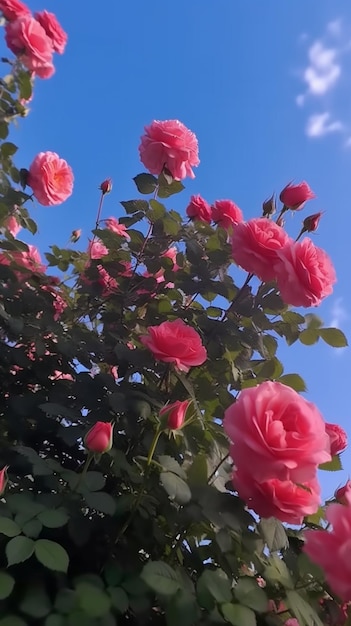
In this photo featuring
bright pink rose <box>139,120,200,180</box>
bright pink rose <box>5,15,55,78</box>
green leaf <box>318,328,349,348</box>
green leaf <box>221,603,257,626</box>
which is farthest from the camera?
bright pink rose <box>5,15,55,78</box>

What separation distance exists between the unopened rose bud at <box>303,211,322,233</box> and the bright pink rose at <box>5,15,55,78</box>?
1077mm

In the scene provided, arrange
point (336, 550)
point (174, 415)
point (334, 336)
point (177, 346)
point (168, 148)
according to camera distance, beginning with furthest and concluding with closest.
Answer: point (168, 148) < point (334, 336) < point (177, 346) < point (174, 415) < point (336, 550)

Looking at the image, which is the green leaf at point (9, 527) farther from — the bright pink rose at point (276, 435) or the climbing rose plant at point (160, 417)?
the bright pink rose at point (276, 435)

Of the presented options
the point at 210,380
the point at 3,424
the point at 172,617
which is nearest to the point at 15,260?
the point at 3,424

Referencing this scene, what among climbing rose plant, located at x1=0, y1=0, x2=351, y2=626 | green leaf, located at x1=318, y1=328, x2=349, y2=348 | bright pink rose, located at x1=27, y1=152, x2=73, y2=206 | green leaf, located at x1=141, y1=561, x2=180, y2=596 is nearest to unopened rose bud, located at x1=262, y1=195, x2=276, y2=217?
climbing rose plant, located at x1=0, y1=0, x2=351, y2=626

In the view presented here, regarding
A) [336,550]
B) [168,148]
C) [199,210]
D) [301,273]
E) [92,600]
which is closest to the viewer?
[336,550]

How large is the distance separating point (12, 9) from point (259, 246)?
50.2 inches

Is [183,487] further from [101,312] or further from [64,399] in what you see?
[101,312]

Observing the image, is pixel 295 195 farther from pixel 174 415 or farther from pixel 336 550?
pixel 336 550

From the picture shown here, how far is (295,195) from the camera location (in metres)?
1.83

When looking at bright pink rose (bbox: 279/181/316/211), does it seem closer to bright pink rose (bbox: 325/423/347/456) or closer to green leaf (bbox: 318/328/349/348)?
green leaf (bbox: 318/328/349/348)

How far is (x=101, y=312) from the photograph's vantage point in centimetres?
197

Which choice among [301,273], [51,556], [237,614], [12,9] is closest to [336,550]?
[237,614]

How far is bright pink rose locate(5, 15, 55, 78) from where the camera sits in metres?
2.22
